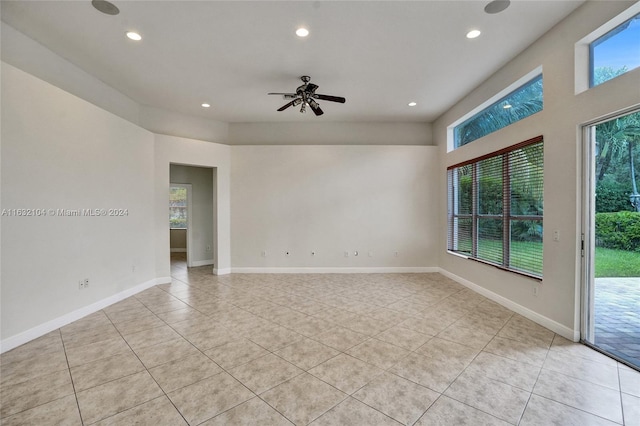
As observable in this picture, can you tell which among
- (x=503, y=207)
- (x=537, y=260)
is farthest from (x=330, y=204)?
(x=537, y=260)

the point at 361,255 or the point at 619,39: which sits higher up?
the point at 619,39

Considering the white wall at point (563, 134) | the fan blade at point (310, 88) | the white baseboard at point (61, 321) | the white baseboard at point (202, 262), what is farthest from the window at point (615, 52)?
the white baseboard at point (202, 262)

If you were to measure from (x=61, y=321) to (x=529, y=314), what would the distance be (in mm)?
5939

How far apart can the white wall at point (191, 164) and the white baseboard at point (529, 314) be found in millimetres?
5062

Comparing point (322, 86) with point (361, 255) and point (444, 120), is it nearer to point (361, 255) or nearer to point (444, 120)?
point (444, 120)

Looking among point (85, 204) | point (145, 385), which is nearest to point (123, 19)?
point (85, 204)

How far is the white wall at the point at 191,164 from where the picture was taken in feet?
17.4

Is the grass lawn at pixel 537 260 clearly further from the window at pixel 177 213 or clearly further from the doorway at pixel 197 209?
the window at pixel 177 213

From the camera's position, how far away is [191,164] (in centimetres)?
570

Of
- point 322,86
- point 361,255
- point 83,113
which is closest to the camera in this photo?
point 83,113

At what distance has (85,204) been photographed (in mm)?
3746

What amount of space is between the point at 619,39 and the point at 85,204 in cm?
648

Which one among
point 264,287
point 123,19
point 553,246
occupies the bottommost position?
point 264,287

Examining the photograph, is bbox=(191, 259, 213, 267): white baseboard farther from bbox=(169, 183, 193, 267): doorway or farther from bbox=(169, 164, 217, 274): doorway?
bbox=(169, 183, 193, 267): doorway
